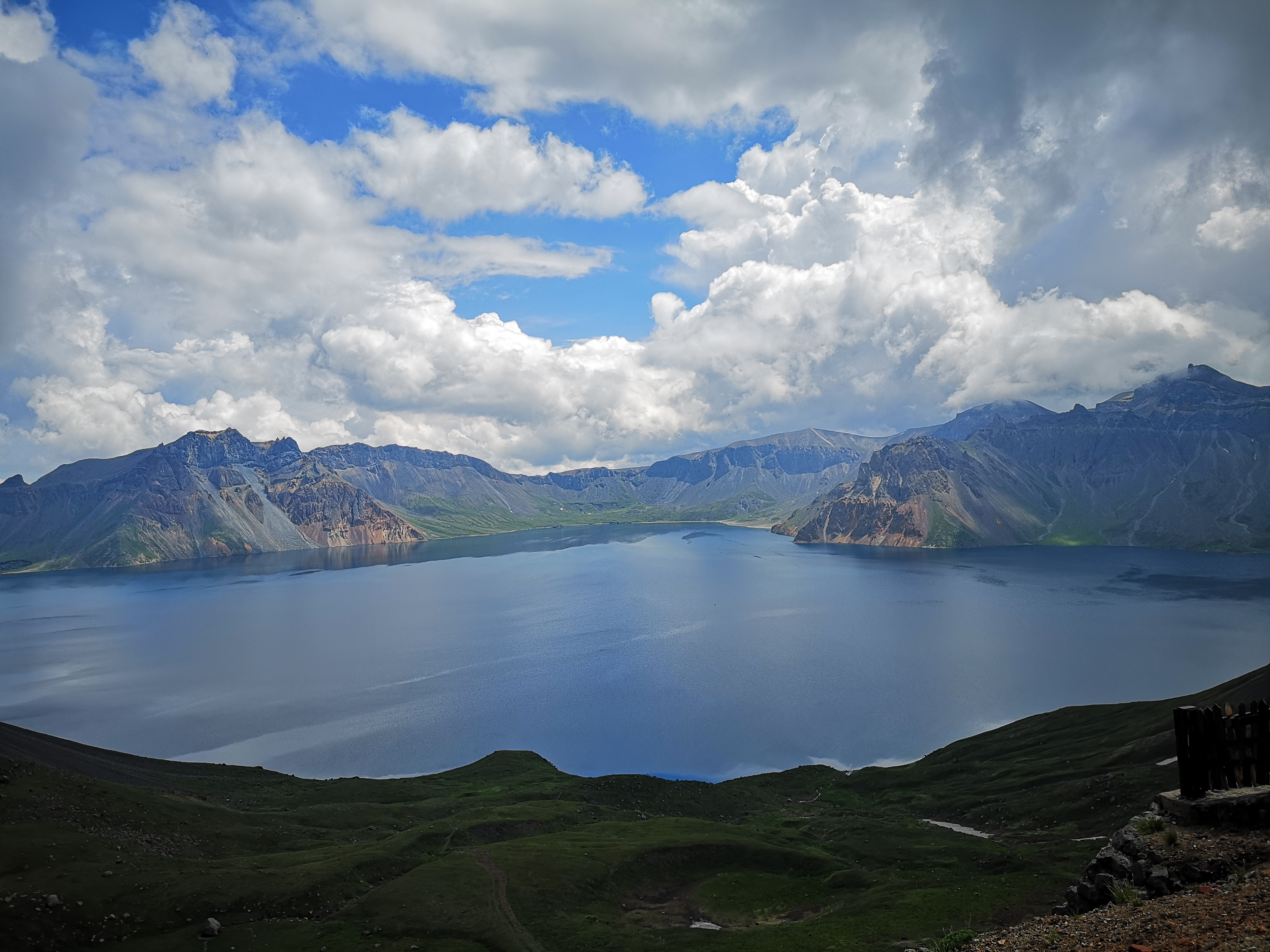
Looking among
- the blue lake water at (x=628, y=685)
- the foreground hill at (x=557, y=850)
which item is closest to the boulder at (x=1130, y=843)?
the foreground hill at (x=557, y=850)

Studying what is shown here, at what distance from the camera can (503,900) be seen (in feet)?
155

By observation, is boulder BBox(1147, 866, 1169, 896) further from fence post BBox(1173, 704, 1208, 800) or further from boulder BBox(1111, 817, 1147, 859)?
fence post BBox(1173, 704, 1208, 800)

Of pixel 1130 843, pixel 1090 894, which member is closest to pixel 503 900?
pixel 1090 894

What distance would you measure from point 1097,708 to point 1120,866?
94853 mm

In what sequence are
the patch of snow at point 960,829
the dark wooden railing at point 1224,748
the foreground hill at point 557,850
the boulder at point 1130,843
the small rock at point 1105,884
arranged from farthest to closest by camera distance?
the patch of snow at point 960,829
the foreground hill at point 557,850
the boulder at point 1130,843
the small rock at point 1105,884
the dark wooden railing at point 1224,748

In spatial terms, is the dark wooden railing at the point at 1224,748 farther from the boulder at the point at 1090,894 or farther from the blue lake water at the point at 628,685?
the blue lake water at the point at 628,685

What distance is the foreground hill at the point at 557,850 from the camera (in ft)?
134

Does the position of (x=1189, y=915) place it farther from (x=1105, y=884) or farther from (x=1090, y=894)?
(x=1090, y=894)

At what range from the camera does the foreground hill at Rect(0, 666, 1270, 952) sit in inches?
1607

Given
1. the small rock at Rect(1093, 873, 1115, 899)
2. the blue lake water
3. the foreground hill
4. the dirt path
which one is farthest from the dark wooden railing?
the blue lake water

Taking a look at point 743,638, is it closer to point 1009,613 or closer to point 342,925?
point 1009,613

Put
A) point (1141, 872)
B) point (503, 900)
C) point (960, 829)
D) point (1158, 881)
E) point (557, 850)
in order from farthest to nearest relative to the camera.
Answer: point (960, 829) < point (557, 850) < point (503, 900) < point (1141, 872) < point (1158, 881)

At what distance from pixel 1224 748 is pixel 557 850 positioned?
50.3m

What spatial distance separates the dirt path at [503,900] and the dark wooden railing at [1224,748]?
36.4 metres
